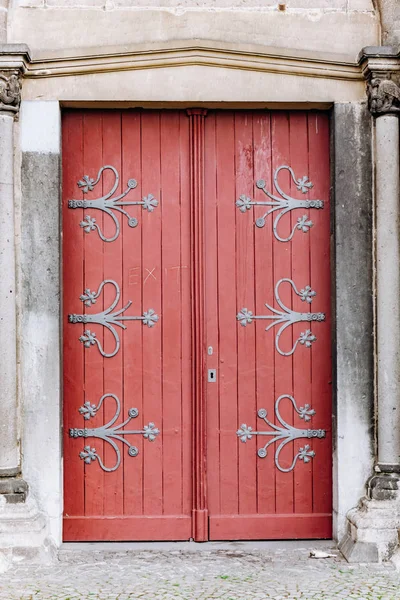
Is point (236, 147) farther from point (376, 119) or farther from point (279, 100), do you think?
point (376, 119)

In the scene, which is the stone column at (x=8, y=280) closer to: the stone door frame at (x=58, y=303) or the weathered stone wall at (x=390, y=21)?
the stone door frame at (x=58, y=303)

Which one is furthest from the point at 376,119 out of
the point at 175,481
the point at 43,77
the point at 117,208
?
the point at 175,481

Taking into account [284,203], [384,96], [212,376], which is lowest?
[212,376]

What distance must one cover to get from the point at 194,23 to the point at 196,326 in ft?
6.23

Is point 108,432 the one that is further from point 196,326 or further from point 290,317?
point 290,317

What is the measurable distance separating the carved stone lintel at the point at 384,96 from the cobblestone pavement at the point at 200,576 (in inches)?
107

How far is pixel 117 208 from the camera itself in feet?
18.0

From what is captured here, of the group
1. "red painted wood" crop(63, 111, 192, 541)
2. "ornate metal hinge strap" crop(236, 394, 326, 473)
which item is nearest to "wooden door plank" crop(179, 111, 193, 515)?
"red painted wood" crop(63, 111, 192, 541)

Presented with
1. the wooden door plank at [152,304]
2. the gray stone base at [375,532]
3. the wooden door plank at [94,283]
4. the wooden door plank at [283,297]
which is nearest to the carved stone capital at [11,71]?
the wooden door plank at [94,283]

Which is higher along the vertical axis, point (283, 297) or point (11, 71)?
point (11, 71)

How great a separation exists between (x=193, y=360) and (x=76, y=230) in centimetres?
112

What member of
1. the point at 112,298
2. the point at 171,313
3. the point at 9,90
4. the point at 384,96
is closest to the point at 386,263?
the point at 384,96

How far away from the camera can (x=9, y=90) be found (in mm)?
5164

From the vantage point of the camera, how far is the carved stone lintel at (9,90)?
5.16 m
